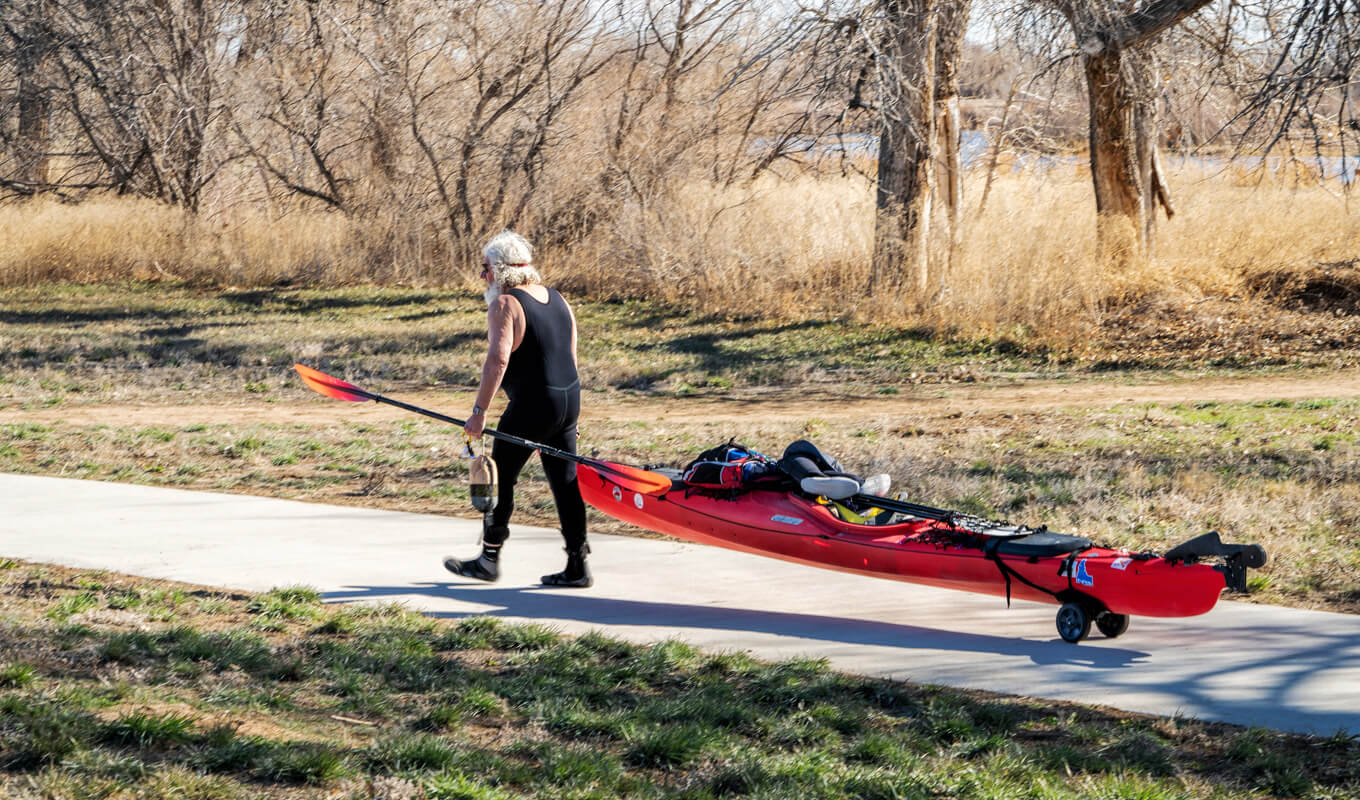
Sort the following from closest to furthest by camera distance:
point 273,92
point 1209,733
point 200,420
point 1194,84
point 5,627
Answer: point 1209,733 → point 5,627 → point 200,420 → point 1194,84 → point 273,92

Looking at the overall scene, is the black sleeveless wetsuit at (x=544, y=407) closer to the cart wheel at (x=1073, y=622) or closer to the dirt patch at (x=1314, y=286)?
the cart wheel at (x=1073, y=622)

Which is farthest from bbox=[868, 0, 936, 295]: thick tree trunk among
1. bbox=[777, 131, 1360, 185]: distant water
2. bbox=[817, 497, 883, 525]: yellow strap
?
bbox=[817, 497, 883, 525]: yellow strap

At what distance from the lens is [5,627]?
18.3ft

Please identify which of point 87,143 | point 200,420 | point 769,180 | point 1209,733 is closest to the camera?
point 1209,733

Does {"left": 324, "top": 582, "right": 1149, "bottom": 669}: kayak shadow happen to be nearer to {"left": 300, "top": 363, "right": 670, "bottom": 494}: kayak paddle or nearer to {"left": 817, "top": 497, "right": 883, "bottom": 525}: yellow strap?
{"left": 817, "top": 497, "right": 883, "bottom": 525}: yellow strap

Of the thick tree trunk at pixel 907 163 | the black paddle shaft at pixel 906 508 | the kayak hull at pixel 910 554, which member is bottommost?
the kayak hull at pixel 910 554

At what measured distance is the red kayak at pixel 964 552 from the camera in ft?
18.0

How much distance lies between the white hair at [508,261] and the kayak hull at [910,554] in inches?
48.1

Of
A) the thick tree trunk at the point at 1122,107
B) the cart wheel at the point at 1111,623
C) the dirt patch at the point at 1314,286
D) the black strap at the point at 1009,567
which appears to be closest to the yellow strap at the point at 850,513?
the black strap at the point at 1009,567

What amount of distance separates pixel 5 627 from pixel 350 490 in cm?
408

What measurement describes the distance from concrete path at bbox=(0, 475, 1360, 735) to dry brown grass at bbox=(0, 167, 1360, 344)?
10967 millimetres

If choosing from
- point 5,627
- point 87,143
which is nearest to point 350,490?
point 5,627

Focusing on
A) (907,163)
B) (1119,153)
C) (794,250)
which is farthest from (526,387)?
(1119,153)

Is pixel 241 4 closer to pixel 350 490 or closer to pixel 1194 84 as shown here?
pixel 1194 84
